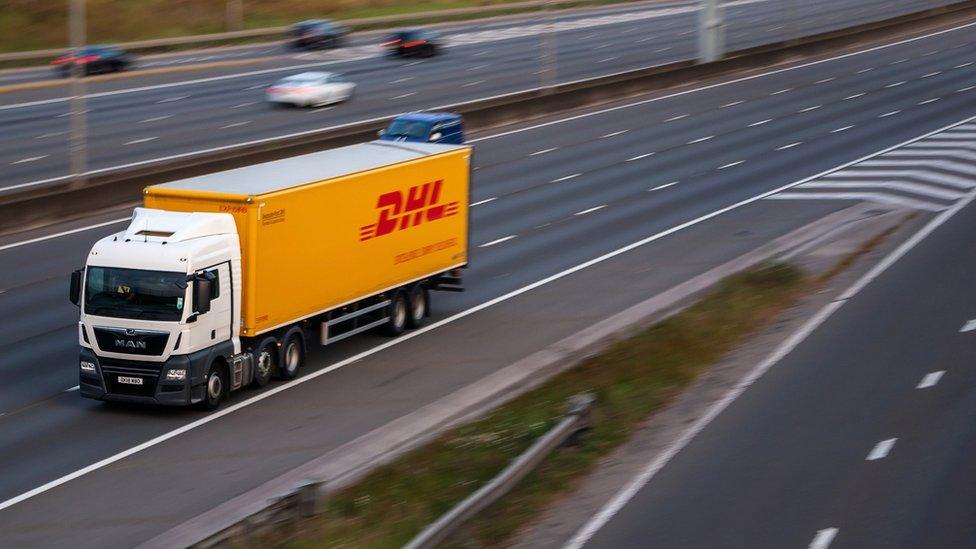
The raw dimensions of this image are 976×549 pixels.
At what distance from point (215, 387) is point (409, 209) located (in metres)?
5.76

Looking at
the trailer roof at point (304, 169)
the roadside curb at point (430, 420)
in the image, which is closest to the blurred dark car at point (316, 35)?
the roadside curb at point (430, 420)

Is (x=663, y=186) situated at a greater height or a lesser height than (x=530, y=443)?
lesser

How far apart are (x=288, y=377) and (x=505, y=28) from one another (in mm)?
62760

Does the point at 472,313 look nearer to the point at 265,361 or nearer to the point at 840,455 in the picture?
the point at 265,361

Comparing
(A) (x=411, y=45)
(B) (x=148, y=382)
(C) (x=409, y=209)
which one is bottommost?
(B) (x=148, y=382)

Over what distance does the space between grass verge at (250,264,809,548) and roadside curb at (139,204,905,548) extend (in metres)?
0.38

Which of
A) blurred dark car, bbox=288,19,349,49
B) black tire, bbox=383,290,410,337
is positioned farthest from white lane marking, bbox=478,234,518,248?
blurred dark car, bbox=288,19,349,49

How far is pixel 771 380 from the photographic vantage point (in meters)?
18.2

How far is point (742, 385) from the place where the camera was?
59.3 feet

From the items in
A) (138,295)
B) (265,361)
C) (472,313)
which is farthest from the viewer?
(472,313)

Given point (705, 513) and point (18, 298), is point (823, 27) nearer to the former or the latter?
point (18, 298)

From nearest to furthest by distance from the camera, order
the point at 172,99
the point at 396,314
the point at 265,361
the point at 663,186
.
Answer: the point at 265,361 → the point at 396,314 → the point at 663,186 → the point at 172,99

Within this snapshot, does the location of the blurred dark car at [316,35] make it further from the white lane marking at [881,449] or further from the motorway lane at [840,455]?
the white lane marking at [881,449]

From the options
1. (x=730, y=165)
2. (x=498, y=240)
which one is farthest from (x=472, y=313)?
(x=730, y=165)
